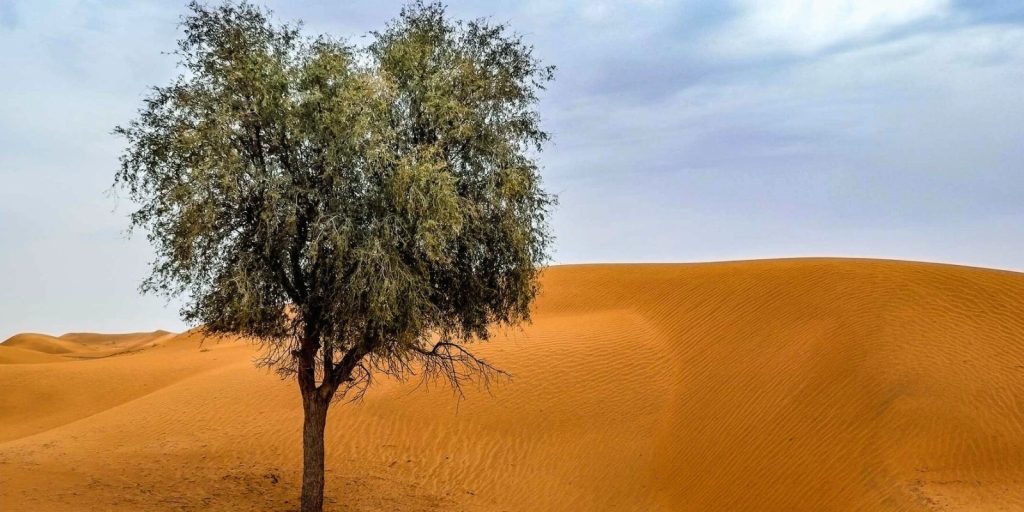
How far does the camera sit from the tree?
13562 millimetres

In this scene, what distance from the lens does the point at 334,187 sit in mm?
13922

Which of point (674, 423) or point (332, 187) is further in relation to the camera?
point (674, 423)

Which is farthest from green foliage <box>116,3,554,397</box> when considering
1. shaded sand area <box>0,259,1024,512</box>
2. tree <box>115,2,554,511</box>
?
shaded sand area <box>0,259,1024,512</box>

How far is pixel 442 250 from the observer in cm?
1404

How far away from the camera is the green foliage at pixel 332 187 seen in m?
13.6

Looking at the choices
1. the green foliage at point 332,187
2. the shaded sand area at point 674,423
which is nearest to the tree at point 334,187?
the green foliage at point 332,187

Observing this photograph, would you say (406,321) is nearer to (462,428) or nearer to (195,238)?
(195,238)

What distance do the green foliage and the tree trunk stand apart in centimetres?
117

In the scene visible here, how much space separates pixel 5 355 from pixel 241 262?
39.2 metres

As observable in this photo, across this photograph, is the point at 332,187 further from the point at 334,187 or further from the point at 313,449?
the point at 313,449

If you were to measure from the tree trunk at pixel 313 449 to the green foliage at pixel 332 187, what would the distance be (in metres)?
1.17

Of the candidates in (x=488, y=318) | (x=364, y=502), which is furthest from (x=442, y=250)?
(x=364, y=502)

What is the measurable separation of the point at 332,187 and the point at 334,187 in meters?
0.10

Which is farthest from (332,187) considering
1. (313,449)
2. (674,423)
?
(674,423)
